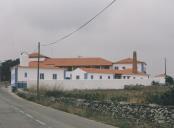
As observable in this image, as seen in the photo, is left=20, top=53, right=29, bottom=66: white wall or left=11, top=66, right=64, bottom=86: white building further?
left=20, top=53, right=29, bottom=66: white wall

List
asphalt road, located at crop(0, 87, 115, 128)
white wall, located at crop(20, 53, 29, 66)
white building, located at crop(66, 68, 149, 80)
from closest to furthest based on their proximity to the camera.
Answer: asphalt road, located at crop(0, 87, 115, 128)
white wall, located at crop(20, 53, 29, 66)
white building, located at crop(66, 68, 149, 80)

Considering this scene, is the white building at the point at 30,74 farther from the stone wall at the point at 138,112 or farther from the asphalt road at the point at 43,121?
the asphalt road at the point at 43,121

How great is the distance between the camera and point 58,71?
93.9 meters

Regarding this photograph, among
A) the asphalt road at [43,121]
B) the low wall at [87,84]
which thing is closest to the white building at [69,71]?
the low wall at [87,84]

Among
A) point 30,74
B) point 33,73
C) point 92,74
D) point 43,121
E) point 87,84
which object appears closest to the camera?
point 43,121

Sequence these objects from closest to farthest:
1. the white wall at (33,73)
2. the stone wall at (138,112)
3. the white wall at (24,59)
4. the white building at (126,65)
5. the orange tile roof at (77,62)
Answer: the stone wall at (138,112) → the white wall at (33,73) → the white wall at (24,59) → the orange tile roof at (77,62) → the white building at (126,65)

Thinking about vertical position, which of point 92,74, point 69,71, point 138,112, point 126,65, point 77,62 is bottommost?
point 138,112

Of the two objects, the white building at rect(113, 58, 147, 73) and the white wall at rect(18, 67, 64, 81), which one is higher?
the white building at rect(113, 58, 147, 73)

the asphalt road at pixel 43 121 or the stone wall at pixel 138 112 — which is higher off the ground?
the stone wall at pixel 138 112

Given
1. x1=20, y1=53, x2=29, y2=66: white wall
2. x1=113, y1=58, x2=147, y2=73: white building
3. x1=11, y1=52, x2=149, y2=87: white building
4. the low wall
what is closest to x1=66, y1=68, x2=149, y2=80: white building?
x1=11, y1=52, x2=149, y2=87: white building

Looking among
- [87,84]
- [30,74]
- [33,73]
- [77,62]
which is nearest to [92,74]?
[33,73]

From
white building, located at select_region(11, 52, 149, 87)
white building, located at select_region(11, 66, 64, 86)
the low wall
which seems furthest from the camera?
white building, located at select_region(11, 52, 149, 87)

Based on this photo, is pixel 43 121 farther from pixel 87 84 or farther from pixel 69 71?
pixel 69 71

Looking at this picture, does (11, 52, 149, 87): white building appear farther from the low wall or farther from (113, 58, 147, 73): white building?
the low wall
